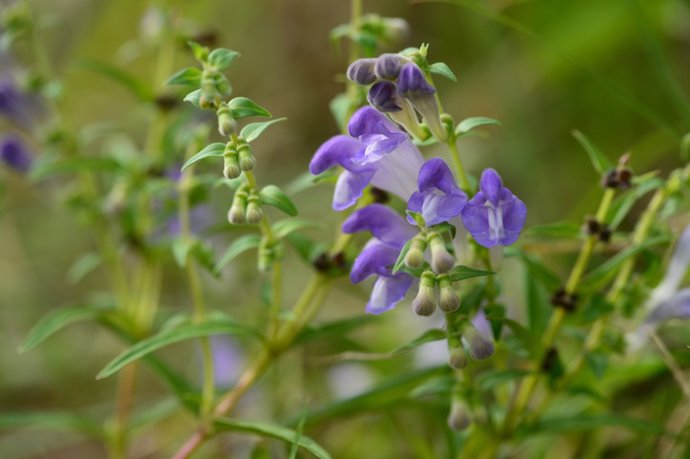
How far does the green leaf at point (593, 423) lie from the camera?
146 cm

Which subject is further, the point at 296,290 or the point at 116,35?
the point at 116,35

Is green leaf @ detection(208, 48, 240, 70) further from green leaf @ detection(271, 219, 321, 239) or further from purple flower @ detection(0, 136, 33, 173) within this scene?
purple flower @ detection(0, 136, 33, 173)

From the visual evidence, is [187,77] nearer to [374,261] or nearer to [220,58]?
[220,58]

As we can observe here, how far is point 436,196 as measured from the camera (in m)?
1.16

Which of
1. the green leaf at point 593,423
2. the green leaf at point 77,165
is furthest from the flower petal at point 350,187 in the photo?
the green leaf at point 77,165

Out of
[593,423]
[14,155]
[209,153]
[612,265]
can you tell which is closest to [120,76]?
[14,155]

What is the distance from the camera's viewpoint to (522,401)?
1.54 m

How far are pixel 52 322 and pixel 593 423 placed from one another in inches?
41.3

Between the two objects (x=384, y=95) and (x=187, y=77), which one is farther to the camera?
(x=187, y=77)

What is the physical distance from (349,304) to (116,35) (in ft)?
6.85

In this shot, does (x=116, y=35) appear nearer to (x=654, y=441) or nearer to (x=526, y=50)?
(x=526, y=50)

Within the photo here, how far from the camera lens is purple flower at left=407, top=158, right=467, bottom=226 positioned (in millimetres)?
1127

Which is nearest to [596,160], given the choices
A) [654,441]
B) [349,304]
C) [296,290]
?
[654,441]

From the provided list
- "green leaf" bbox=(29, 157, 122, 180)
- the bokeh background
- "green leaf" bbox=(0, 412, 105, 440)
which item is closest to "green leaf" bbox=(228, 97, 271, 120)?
"green leaf" bbox=(29, 157, 122, 180)
